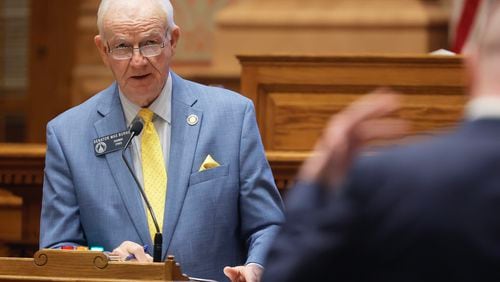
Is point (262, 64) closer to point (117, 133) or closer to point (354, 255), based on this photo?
point (117, 133)

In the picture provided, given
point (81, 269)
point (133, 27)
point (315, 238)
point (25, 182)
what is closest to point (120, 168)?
point (133, 27)

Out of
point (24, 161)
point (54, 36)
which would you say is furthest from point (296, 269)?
point (54, 36)

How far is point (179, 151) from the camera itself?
13.3 feet

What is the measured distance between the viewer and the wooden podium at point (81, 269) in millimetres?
3250

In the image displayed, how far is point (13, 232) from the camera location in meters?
5.66

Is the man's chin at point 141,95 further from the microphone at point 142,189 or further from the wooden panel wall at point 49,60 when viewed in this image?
the wooden panel wall at point 49,60

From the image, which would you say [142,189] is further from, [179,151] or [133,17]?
[133,17]

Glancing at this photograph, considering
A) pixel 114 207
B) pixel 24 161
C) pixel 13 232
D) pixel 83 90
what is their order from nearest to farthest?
pixel 114 207
pixel 24 161
pixel 13 232
pixel 83 90

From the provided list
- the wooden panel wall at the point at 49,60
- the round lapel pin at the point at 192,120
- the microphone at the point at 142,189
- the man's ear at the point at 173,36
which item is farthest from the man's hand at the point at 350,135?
the wooden panel wall at the point at 49,60

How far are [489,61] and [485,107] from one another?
0.24 feet

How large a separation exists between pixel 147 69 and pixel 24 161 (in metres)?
1.40

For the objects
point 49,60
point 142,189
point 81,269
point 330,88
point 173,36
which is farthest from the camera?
point 49,60

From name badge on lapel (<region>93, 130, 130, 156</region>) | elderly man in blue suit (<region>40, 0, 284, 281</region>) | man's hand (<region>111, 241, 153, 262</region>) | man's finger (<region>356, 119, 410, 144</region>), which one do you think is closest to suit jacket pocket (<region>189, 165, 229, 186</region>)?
elderly man in blue suit (<region>40, 0, 284, 281</region>)

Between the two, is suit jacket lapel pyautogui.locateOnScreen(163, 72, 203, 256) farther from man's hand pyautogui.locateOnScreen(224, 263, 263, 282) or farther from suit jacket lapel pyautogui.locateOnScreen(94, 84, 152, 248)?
man's hand pyautogui.locateOnScreen(224, 263, 263, 282)
